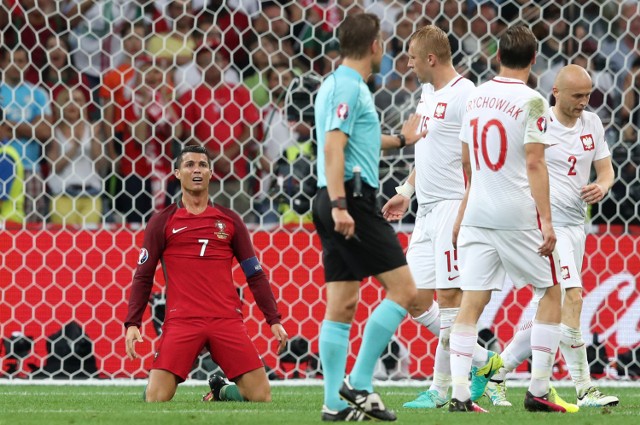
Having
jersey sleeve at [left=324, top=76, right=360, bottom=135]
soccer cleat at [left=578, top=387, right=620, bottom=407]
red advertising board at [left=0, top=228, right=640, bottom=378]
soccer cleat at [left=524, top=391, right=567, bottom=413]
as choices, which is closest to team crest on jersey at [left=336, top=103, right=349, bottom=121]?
jersey sleeve at [left=324, top=76, right=360, bottom=135]

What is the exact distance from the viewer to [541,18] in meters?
9.01

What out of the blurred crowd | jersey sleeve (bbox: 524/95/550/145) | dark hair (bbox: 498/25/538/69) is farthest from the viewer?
the blurred crowd

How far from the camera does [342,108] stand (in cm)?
496

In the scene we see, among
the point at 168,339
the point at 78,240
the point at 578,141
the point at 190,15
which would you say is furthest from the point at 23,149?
the point at 578,141

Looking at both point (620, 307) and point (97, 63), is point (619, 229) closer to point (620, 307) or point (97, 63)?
point (620, 307)

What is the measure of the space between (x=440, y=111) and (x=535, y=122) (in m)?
0.98

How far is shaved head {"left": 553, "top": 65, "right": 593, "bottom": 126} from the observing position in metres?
6.57

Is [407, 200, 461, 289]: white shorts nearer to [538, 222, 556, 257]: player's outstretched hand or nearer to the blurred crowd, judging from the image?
Answer: [538, 222, 556, 257]: player's outstretched hand

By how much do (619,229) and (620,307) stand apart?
0.53m

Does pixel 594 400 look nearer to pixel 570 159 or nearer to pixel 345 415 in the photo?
pixel 570 159

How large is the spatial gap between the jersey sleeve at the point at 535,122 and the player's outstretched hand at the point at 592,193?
105cm

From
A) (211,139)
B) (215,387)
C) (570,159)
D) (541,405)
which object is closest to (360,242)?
(541,405)

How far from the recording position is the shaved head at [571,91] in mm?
6570

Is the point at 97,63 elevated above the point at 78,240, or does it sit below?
above
